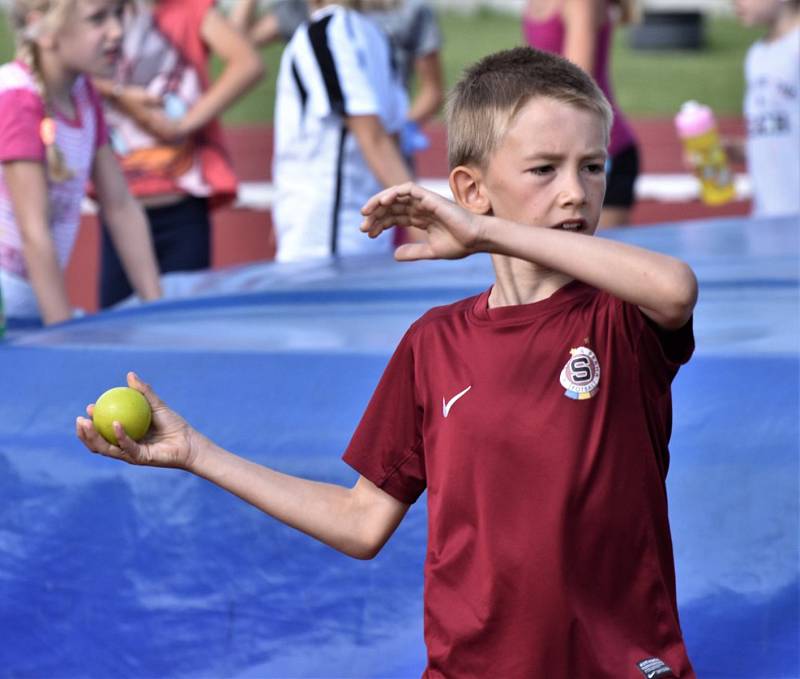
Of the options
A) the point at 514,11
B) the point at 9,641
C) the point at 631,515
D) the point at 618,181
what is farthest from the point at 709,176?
the point at 514,11

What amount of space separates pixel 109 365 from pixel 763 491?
125cm

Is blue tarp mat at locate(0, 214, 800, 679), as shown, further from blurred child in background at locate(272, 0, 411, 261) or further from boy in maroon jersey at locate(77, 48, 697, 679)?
blurred child in background at locate(272, 0, 411, 261)

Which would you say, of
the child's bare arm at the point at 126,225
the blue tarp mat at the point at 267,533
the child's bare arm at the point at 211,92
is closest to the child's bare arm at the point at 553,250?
the blue tarp mat at the point at 267,533

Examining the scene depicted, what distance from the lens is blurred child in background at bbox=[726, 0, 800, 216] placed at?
15.7ft

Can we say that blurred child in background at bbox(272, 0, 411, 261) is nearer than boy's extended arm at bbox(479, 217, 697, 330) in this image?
No

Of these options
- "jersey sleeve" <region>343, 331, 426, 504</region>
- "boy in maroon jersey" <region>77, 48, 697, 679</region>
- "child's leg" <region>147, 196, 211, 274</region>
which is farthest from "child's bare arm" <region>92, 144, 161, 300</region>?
"boy in maroon jersey" <region>77, 48, 697, 679</region>

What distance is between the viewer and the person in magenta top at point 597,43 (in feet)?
14.2

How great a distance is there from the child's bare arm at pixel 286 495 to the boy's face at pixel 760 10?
343 centimetres

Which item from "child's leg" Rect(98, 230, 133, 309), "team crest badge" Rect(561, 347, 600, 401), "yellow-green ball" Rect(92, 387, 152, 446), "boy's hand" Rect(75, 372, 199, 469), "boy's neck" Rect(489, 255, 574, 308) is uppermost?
"boy's neck" Rect(489, 255, 574, 308)

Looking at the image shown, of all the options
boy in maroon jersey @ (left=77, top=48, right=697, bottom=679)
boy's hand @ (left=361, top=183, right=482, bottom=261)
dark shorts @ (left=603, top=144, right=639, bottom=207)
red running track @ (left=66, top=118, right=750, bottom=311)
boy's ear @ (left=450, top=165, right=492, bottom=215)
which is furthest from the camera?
red running track @ (left=66, top=118, right=750, bottom=311)

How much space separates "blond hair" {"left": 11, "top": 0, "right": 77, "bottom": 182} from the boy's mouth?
2174mm

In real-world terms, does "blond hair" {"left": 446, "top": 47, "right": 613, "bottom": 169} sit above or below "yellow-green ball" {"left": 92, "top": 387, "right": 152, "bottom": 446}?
above

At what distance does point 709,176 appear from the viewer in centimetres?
590

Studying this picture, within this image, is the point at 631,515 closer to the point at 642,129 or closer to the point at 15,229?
the point at 15,229
